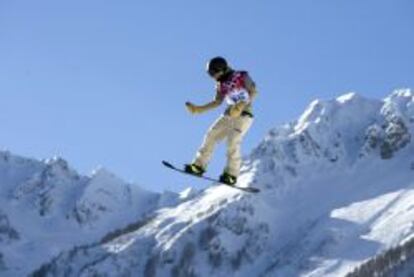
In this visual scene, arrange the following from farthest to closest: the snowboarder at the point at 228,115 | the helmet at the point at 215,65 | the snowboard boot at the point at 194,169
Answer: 1. the snowboard boot at the point at 194,169
2. the snowboarder at the point at 228,115
3. the helmet at the point at 215,65

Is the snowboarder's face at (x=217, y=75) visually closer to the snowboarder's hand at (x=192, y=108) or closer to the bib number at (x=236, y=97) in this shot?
the bib number at (x=236, y=97)

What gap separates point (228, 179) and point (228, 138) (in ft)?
3.73

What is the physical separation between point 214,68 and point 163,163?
3.54 m

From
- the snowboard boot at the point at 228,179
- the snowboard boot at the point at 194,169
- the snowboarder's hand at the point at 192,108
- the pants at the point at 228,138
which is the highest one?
the snowboarder's hand at the point at 192,108

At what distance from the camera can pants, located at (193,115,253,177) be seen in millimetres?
29734

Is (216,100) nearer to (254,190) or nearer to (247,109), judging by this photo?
(247,109)

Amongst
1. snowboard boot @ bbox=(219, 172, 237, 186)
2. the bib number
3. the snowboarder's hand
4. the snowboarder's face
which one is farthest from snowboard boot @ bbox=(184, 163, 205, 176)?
the snowboarder's face

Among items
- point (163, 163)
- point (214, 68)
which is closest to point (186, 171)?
point (163, 163)

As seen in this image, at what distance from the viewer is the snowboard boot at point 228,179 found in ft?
97.9

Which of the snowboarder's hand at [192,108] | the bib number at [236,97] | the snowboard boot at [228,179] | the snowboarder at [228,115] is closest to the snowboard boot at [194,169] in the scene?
the snowboarder at [228,115]

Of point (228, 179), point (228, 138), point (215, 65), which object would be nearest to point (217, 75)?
point (215, 65)

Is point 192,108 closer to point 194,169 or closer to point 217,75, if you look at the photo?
point 217,75

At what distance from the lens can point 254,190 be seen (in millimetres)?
30719

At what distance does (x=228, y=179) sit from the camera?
3002 cm
